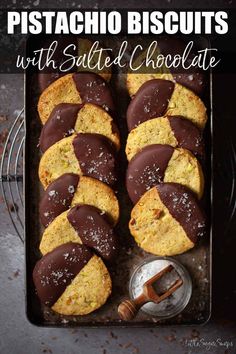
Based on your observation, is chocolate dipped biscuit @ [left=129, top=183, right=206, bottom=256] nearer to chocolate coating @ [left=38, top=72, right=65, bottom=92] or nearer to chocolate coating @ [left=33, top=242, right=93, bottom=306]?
chocolate coating @ [left=33, top=242, right=93, bottom=306]

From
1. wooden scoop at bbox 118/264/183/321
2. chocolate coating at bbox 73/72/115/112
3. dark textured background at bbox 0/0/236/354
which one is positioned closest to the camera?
wooden scoop at bbox 118/264/183/321

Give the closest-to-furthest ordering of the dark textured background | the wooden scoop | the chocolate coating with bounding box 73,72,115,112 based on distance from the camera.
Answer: the wooden scoop → the chocolate coating with bounding box 73,72,115,112 → the dark textured background

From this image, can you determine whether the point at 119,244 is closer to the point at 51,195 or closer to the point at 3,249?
the point at 51,195

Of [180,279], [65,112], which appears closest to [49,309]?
[180,279]

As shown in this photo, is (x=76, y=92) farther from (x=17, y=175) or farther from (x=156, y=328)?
(x=156, y=328)

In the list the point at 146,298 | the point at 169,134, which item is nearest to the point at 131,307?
the point at 146,298

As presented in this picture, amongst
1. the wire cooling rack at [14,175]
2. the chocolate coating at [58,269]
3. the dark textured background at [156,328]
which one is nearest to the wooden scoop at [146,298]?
the chocolate coating at [58,269]

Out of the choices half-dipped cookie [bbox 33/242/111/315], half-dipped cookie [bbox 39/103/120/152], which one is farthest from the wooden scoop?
half-dipped cookie [bbox 39/103/120/152]
